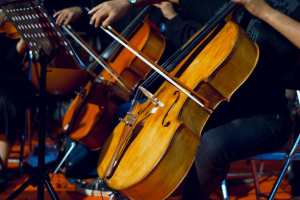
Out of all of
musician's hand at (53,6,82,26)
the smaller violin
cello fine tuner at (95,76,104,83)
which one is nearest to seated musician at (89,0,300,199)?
musician's hand at (53,6,82,26)

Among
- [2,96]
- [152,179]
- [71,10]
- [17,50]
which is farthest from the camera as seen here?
[17,50]

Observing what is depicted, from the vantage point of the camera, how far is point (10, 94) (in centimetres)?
199

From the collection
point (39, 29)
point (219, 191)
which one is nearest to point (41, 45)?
point (39, 29)

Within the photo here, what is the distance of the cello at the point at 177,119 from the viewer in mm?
987

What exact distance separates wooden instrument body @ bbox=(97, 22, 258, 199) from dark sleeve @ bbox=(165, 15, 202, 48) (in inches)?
25.2

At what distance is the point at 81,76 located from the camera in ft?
4.90

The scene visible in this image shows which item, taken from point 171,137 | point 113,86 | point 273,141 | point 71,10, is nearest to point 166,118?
point 171,137

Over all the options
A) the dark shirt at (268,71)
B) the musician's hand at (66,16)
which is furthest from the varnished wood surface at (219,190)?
the musician's hand at (66,16)

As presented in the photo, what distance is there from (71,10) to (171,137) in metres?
1.07

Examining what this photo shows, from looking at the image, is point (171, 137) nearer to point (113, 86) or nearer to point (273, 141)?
point (273, 141)

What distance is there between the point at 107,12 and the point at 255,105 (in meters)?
0.71

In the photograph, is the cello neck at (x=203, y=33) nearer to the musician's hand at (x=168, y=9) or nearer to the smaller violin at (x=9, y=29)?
the musician's hand at (x=168, y=9)

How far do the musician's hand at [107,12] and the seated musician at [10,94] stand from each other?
3.40ft

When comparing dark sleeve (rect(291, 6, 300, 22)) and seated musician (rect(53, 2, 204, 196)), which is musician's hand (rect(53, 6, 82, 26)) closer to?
seated musician (rect(53, 2, 204, 196))
